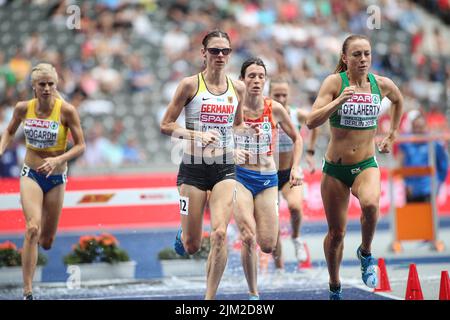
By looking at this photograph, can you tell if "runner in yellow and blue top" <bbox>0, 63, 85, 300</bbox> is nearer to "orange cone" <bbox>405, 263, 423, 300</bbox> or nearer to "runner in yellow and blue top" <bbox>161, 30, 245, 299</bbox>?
"runner in yellow and blue top" <bbox>161, 30, 245, 299</bbox>

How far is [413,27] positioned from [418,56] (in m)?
1.12

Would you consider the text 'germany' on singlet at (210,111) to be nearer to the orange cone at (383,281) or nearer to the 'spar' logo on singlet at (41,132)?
the 'spar' logo on singlet at (41,132)

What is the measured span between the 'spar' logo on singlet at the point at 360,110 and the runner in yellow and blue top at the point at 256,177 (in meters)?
0.81

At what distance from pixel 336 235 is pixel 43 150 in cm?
343

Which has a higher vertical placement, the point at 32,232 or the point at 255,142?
the point at 255,142

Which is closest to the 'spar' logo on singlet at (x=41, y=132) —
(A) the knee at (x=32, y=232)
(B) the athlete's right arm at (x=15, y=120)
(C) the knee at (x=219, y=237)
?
(B) the athlete's right arm at (x=15, y=120)

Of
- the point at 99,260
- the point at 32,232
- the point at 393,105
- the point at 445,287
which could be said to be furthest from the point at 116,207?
the point at 445,287

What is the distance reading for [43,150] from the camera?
10422 millimetres

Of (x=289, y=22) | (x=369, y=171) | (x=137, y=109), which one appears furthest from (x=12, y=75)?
(x=369, y=171)

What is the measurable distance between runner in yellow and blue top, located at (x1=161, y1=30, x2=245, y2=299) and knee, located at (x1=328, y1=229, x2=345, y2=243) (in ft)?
3.77

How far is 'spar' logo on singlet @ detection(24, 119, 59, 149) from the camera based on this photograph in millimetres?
10320

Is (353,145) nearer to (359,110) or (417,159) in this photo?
(359,110)

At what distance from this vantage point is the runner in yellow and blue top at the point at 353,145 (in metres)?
9.01

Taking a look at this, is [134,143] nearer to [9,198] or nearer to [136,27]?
[136,27]
